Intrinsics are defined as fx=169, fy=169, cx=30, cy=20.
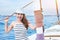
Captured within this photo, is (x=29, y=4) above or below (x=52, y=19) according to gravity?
above

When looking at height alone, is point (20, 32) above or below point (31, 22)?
below

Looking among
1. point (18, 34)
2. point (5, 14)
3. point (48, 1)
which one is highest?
point (48, 1)

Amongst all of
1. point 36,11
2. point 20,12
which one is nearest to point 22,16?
point 20,12

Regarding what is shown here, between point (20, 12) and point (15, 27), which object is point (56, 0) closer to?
point (20, 12)

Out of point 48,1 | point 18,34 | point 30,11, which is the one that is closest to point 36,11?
point 30,11

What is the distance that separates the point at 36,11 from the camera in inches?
80.8

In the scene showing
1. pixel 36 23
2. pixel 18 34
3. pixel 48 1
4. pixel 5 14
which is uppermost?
pixel 48 1

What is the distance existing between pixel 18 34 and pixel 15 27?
94 mm

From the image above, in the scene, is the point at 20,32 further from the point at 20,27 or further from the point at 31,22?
the point at 31,22

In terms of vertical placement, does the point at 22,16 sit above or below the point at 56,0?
below

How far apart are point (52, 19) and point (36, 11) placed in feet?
0.74

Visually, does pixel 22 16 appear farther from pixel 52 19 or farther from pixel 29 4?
pixel 52 19

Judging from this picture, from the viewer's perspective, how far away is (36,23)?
206 centimetres

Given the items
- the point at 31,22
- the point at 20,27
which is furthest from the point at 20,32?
the point at 31,22
